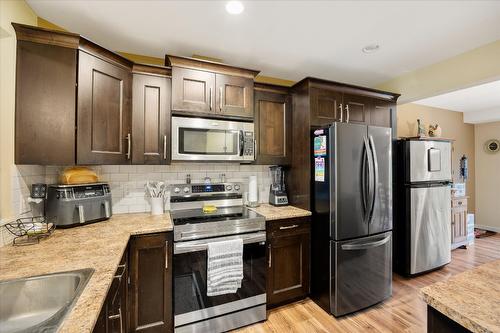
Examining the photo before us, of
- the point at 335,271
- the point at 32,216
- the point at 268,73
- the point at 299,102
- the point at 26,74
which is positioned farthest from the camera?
the point at 268,73

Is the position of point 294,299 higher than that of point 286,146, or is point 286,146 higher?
point 286,146

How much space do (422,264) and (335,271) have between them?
5.47ft

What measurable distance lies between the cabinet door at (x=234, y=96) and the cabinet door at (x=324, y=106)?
67cm

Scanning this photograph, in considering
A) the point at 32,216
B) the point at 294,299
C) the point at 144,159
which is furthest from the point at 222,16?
the point at 294,299

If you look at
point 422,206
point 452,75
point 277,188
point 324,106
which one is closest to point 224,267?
point 277,188

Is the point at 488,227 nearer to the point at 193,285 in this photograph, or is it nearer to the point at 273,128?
the point at 273,128

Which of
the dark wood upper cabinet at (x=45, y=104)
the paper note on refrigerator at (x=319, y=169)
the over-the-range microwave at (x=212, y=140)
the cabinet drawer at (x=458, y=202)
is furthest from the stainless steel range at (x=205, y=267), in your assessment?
the cabinet drawer at (x=458, y=202)

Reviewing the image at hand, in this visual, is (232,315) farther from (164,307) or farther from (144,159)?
(144,159)

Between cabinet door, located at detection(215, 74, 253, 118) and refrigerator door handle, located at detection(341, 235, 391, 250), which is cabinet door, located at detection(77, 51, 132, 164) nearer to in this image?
cabinet door, located at detection(215, 74, 253, 118)

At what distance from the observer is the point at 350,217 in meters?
2.14

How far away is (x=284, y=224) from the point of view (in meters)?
2.22

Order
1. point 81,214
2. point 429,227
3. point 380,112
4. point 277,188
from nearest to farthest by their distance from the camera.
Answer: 1. point 81,214
2. point 277,188
3. point 380,112
4. point 429,227

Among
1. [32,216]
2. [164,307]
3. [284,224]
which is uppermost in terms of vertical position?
[32,216]

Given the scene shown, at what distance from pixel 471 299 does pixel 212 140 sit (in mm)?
1970
